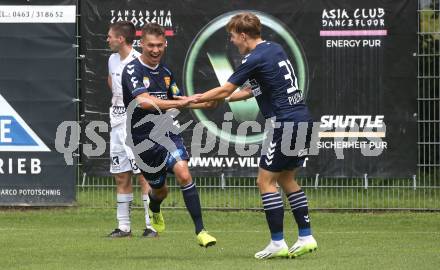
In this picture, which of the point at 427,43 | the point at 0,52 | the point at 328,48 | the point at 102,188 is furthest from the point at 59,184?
the point at 427,43

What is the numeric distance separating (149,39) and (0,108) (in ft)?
16.9

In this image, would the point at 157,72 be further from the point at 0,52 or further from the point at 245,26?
the point at 0,52

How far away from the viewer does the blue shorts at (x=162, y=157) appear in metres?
10.2

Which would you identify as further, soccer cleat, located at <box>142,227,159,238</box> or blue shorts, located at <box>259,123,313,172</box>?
soccer cleat, located at <box>142,227,159,238</box>

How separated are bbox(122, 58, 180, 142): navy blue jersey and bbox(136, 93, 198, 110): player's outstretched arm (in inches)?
2.7

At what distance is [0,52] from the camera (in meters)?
14.8

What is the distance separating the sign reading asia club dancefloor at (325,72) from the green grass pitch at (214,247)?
0.84 meters

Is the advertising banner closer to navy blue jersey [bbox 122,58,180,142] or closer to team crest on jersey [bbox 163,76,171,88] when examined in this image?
navy blue jersey [bbox 122,58,180,142]

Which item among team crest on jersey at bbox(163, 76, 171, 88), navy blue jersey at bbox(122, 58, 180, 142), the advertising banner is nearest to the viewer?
navy blue jersey at bbox(122, 58, 180, 142)

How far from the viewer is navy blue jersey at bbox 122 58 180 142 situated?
10.3 m

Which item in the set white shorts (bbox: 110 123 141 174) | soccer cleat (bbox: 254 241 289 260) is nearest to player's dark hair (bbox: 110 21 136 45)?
white shorts (bbox: 110 123 141 174)

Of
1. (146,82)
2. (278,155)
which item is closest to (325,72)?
(146,82)

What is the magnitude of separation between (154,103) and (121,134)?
2522 mm

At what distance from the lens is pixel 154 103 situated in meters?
10.1
